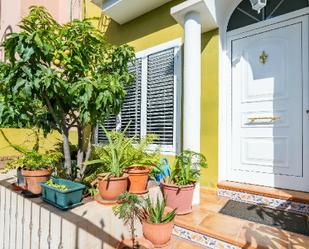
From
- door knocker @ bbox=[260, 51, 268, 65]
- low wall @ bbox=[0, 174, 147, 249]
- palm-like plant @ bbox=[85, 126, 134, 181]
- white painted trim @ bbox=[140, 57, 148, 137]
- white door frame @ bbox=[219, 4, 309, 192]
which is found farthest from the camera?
white painted trim @ bbox=[140, 57, 148, 137]

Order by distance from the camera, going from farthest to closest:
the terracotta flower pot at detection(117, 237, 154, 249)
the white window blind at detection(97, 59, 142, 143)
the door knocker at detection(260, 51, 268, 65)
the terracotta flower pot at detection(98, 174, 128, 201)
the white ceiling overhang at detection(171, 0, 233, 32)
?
the white window blind at detection(97, 59, 142, 143), the door knocker at detection(260, 51, 268, 65), the white ceiling overhang at detection(171, 0, 233, 32), the terracotta flower pot at detection(98, 174, 128, 201), the terracotta flower pot at detection(117, 237, 154, 249)

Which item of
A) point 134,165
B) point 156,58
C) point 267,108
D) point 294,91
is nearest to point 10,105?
point 134,165

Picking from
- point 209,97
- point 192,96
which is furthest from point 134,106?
point 192,96

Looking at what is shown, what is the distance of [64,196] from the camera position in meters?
2.19

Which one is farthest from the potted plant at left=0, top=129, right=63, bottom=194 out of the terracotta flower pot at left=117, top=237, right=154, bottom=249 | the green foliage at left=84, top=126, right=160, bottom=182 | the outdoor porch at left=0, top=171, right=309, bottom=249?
the terracotta flower pot at left=117, top=237, right=154, bottom=249

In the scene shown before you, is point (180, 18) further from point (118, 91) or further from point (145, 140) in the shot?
point (145, 140)

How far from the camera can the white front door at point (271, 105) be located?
2.88 meters

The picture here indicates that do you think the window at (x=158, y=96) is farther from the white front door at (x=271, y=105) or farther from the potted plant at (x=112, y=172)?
the potted plant at (x=112, y=172)

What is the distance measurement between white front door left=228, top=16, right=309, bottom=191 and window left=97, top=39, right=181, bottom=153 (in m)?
0.96

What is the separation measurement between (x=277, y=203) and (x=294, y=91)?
1415 millimetres

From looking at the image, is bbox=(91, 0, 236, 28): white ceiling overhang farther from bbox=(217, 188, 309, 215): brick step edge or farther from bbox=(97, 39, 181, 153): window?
bbox=(217, 188, 309, 215): brick step edge

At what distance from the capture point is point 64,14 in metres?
7.73

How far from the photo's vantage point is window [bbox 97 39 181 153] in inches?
155

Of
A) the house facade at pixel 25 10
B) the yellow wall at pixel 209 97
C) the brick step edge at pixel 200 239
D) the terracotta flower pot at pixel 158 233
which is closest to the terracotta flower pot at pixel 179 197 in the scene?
the brick step edge at pixel 200 239
